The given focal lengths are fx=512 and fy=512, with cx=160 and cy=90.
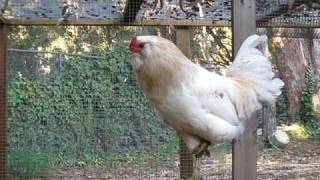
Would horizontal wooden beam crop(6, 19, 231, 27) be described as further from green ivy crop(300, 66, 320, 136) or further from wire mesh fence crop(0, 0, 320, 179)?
green ivy crop(300, 66, 320, 136)

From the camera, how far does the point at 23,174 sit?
13.4 feet

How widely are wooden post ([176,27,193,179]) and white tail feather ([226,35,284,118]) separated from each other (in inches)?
49.4

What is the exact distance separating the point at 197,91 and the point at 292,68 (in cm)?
410

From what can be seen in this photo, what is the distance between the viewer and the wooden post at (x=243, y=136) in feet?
7.64

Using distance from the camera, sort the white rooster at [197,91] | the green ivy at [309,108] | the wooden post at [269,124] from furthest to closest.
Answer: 1. the green ivy at [309,108]
2. the wooden post at [269,124]
3. the white rooster at [197,91]

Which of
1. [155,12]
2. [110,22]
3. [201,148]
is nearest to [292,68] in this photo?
[155,12]

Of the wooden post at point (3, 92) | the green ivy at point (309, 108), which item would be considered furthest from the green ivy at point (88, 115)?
the green ivy at point (309, 108)

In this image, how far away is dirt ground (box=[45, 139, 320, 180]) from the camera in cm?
432

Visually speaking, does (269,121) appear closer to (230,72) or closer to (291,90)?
(291,90)

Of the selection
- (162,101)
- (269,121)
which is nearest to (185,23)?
(162,101)

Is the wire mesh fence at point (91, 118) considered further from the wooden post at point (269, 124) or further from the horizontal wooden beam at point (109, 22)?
the wooden post at point (269, 124)

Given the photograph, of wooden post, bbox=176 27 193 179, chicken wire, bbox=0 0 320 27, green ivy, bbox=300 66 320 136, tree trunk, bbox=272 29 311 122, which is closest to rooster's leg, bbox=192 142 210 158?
chicken wire, bbox=0 0 320 27

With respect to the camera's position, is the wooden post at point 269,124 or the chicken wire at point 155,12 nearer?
the chicken wire at point 155,12

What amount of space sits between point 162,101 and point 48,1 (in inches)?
61.5
